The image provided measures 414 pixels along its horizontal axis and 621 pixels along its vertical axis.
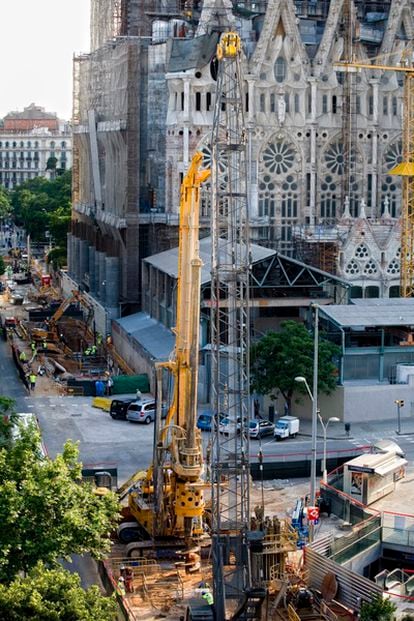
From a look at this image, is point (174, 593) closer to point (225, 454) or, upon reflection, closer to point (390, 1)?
point (225, 454)

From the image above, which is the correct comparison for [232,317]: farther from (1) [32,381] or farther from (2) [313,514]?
(1) [32,381]

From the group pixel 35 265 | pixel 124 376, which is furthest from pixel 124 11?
pixel 35 265

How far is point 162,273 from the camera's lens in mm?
102312

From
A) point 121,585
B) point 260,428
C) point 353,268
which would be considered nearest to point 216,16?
point 353,268

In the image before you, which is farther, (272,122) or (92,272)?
(92,272)

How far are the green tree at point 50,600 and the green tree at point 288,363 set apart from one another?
3810 centimetres

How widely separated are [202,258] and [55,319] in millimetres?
26831

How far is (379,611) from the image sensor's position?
45281mm

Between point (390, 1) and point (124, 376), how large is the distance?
5040 centimetres

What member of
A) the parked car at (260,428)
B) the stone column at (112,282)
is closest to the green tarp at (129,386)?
the parked car at (260,428)

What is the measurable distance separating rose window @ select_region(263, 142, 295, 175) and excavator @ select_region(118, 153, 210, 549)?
53.1 meters

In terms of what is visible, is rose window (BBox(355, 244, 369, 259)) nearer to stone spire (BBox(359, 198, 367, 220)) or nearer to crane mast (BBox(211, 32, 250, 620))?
stone spire (BBox(359, 198, 367, 220))

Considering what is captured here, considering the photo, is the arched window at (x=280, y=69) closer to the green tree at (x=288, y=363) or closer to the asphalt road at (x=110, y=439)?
the green tree at (x=288, y=363)

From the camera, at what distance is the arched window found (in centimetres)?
11162
